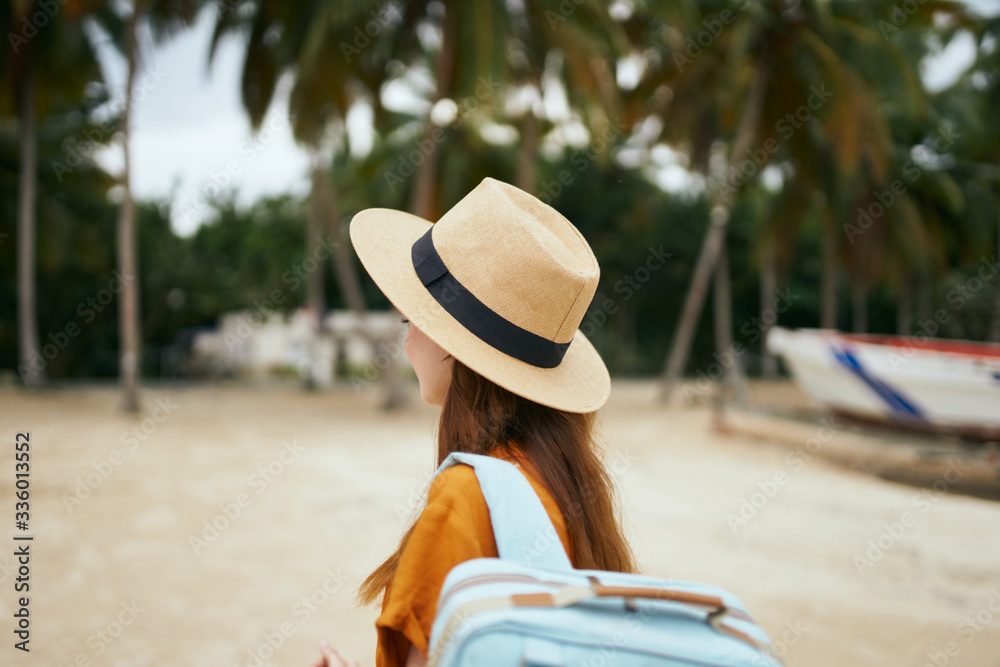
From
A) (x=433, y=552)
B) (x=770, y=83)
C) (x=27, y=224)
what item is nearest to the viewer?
(x=433, y=552)

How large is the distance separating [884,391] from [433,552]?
30.4 ft

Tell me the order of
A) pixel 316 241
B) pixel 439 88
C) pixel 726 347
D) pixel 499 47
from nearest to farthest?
pixel 499 47
pixel 439 88
pixel 316 241
pixel 726 347

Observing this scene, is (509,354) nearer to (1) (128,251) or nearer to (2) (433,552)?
Result: (2) (433,552)

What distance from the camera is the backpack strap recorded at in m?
0.88

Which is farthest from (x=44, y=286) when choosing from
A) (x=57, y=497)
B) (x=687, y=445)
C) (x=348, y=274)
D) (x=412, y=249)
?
(x=412, y=249)

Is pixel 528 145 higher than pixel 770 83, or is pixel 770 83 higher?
pixel 770 83

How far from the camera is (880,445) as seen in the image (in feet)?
27.2


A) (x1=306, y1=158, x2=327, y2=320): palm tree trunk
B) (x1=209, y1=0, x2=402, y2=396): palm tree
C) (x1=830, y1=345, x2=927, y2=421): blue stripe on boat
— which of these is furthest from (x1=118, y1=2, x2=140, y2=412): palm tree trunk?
(x1=830, y1=345, x2=927, y2=421): blue stripe on boat

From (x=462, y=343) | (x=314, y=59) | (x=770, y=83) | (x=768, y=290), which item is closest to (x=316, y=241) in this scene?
(x=314, y=59)

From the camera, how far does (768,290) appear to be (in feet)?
72.7

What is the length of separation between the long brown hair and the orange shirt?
0.70 feet

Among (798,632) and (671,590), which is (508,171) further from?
(671,590)

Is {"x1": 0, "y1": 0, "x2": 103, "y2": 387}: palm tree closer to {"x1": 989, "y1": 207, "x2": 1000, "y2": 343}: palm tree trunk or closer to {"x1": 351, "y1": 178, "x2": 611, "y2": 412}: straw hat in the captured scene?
{"x1": 351, "y1": 178, "x2": 611, "y2": 412}: straw hat

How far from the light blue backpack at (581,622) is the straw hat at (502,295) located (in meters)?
0.38
